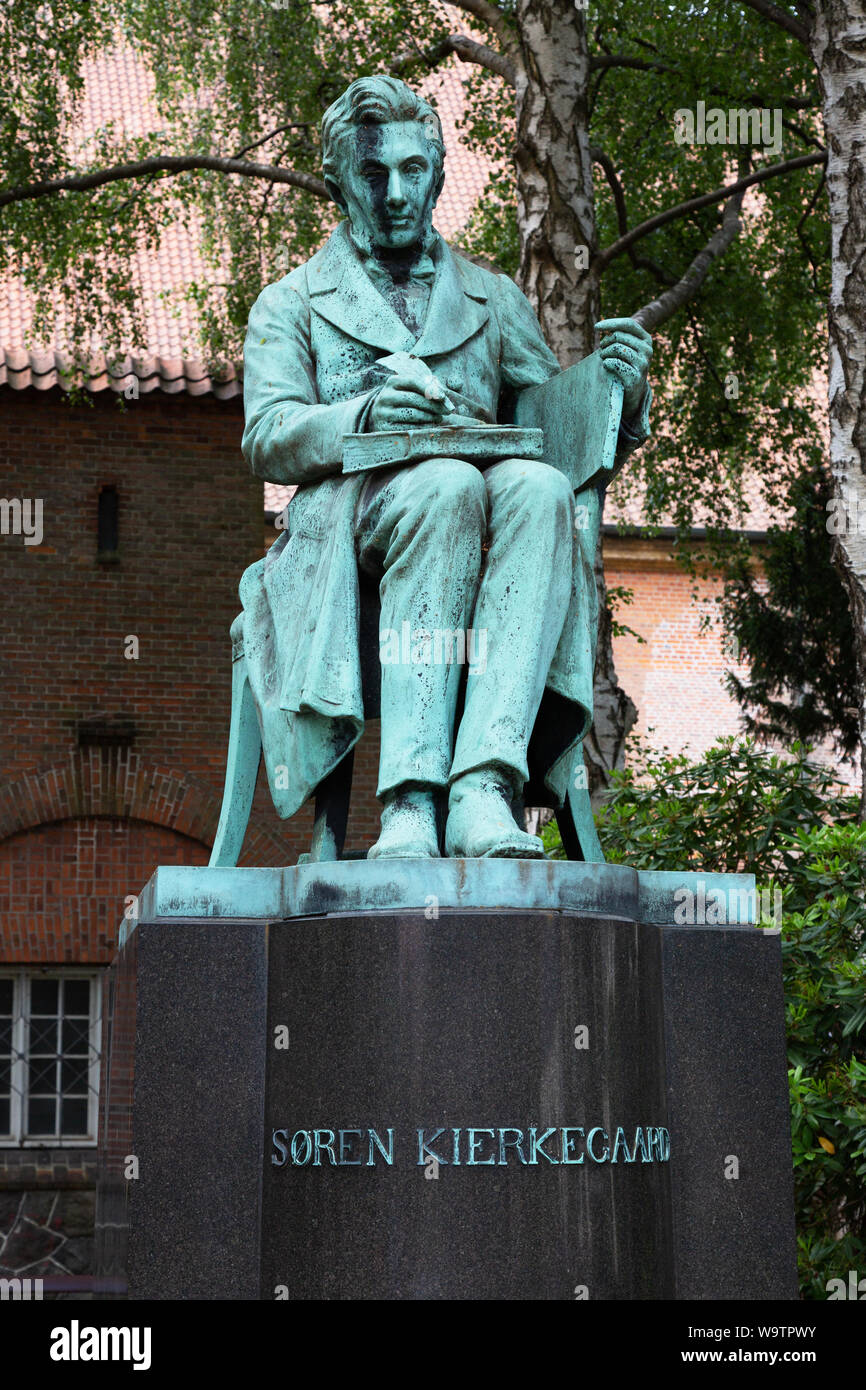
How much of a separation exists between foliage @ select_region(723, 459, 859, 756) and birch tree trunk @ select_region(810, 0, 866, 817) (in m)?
4.83

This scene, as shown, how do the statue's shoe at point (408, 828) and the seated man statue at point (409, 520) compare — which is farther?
the seated man statue at point (409, 520)

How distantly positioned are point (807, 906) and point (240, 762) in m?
2.83

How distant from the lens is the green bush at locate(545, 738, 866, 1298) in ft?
18.1

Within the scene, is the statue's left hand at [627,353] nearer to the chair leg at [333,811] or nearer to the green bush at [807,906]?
the chair leg at [333,811]

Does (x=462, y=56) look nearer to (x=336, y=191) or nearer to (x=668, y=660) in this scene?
(x=336, y=191)

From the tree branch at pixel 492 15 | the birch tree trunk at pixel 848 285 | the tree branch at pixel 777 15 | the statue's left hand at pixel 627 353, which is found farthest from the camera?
the tree branch at pixel 492 15

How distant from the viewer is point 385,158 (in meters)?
4.13

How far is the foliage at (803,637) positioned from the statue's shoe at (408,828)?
350 inches

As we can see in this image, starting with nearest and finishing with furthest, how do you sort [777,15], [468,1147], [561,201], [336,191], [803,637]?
[468,1147] → [336,191] → [561,201] → [777,15] → [803,637]

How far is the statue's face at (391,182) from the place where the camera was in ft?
13.5

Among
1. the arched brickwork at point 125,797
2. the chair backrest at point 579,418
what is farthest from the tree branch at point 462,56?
the chair backrest at point 579,418

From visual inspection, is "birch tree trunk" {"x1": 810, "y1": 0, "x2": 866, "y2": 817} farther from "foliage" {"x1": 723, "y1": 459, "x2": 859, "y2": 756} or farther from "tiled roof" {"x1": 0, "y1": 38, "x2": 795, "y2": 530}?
"foliage" {"x1": 723, "y1": 459, "x2": 859, "y2": 756}

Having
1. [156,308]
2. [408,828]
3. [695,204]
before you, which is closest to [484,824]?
[408,828]
